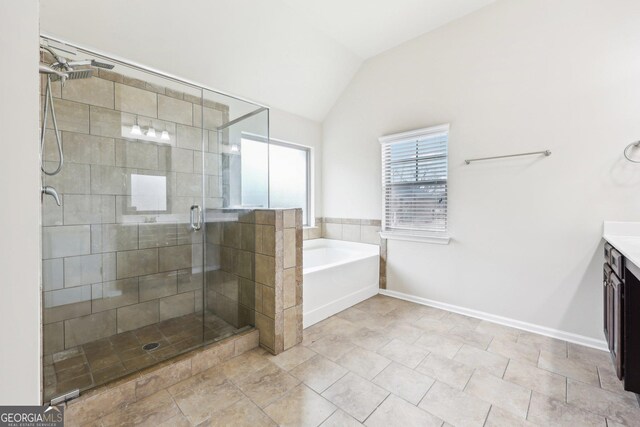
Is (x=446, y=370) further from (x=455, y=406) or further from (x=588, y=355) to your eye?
(x=588, y=355)

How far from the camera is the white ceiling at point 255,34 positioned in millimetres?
2121

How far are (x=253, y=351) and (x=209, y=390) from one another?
0.48m

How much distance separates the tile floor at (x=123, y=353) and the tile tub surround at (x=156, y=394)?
0.12 metres

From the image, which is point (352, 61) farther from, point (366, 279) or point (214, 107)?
point (366, 279)

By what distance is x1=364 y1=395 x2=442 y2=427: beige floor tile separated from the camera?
1474mm

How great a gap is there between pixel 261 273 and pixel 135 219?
3.91 feet

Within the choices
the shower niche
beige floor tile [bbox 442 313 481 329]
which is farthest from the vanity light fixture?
beige floor tile [bbox 442 313 481 329]

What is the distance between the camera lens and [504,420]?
1.50m

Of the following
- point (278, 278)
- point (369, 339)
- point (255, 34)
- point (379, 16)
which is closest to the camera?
point (278, 278)

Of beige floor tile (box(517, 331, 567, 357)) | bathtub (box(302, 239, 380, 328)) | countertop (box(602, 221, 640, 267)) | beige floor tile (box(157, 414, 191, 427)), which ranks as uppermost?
countertop (box(602, 221, 640, 267))

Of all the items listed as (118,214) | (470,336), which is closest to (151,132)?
(118,214)

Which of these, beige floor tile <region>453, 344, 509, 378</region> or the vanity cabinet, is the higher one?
the vanity cabinet

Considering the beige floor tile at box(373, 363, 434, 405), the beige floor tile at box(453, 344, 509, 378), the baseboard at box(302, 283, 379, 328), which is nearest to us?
the beige floor tile at box(373, 363, 434, 405)

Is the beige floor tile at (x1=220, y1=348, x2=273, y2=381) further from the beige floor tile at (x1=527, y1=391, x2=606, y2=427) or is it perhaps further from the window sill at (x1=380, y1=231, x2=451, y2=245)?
the window sill at (x1=380, y1=231, x2=451, y2=245)
